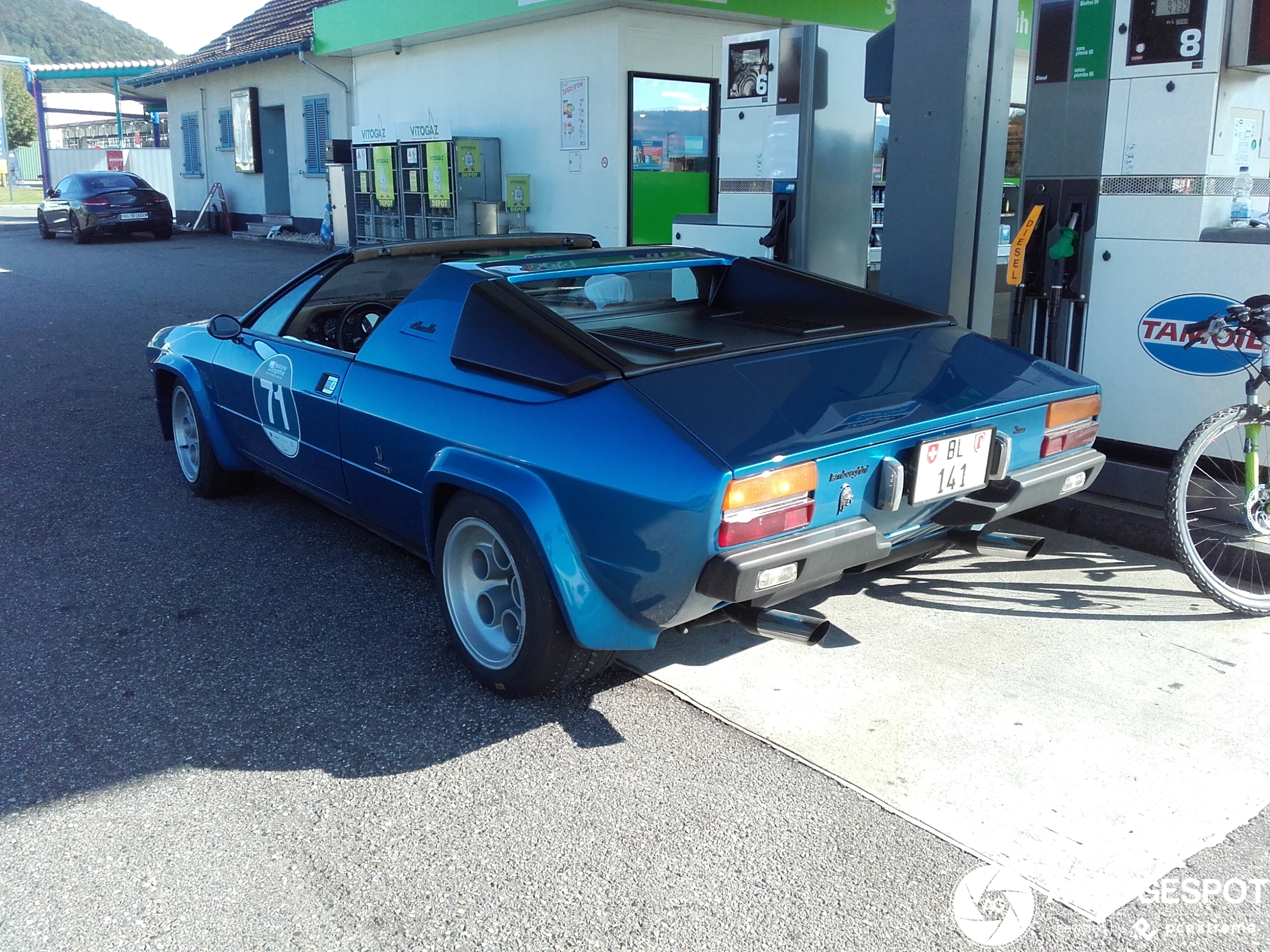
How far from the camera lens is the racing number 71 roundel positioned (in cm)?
425

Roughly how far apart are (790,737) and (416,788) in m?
1.04

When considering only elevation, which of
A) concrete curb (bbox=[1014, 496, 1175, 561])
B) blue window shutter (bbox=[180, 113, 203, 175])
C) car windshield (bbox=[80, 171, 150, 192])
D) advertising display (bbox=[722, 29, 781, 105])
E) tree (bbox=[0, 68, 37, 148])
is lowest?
concrete curb (bbox=[1014, 496, 1175, 561])

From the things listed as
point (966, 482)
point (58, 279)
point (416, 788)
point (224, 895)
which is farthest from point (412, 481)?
point (58, 279)

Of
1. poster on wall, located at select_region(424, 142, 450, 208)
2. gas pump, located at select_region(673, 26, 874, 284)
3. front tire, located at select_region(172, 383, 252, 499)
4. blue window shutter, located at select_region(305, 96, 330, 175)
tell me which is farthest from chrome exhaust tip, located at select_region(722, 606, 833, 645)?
blue window shutter, located at select_region(305, 96, 330, 175)

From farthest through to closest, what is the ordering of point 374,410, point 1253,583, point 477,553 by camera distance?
point 1253,583
point 374,410
point 477,553

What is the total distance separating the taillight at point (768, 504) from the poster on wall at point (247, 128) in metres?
23.0

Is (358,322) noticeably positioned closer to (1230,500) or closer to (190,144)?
(1230,500)

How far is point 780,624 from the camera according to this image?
2895 millimetres

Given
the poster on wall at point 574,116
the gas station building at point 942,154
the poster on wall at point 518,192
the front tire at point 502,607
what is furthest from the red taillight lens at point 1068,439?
the poster on wall at point 518,192

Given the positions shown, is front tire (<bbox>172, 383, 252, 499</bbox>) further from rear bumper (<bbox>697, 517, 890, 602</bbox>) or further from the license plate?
the license plate

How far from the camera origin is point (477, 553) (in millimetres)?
3385

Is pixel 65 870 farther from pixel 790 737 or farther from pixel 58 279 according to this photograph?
pixel 58 279

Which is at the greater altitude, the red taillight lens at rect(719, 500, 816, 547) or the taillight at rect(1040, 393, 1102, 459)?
the taillight at rect(1040, 393, 1102, 459)

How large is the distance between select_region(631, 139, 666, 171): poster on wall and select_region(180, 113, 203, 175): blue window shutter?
54.3 feet
